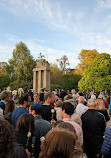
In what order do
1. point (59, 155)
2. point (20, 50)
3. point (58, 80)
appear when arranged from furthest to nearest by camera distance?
point (20, 50) < point (58, 80) < point (59, 155)

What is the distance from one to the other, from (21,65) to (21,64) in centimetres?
41

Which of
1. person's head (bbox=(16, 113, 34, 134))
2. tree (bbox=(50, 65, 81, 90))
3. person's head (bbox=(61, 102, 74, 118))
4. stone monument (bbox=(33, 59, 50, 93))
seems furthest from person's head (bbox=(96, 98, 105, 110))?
tree (bbox=(50, 65, 81, 90))

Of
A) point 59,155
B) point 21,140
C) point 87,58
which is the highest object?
point 87,58

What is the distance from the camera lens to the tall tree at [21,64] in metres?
43.1

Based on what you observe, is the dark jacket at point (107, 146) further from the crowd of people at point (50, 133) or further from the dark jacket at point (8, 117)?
the dark jacket at point (8, 117)

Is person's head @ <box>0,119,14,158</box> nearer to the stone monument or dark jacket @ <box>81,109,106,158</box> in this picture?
dark jacket @ <box>81,109,106,158</box>

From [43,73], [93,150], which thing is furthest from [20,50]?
[93,150]

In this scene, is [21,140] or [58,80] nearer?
[21,140]

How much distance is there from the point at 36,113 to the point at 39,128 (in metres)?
0.39

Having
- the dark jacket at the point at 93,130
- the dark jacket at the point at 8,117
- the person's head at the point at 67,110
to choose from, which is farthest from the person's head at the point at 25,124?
the dark jacket at the point at 93,130

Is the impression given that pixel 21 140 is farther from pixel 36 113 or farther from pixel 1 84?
pixel 1 84

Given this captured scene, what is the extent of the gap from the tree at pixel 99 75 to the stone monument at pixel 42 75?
9.88 m

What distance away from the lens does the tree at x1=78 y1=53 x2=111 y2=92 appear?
28203mm

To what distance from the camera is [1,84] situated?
139ft
